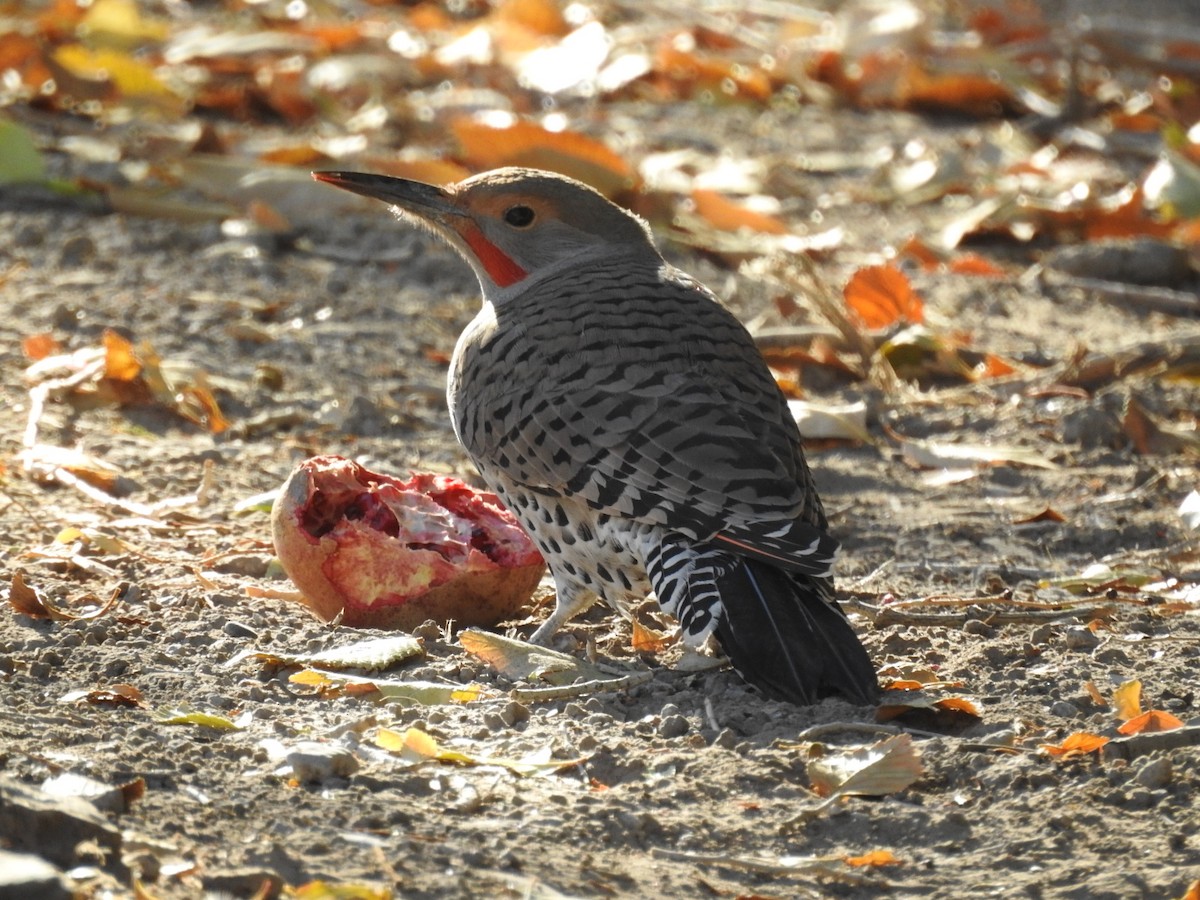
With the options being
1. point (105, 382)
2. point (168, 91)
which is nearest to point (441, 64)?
point (168, 91)

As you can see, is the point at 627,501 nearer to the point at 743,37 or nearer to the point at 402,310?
the point at 402,310

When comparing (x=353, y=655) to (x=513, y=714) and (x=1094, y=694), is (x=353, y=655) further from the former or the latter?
(x=1094, y=694)

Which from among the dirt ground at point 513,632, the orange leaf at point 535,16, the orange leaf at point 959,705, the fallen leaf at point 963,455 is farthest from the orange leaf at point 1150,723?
the orange leaf at point 535,16

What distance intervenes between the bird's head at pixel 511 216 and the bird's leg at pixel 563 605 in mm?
1097

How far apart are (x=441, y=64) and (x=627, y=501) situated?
603cm

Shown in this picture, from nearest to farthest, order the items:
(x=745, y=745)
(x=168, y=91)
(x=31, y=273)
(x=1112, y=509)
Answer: (x=745, y=745)
(x=1112, y=509)
(x=31, y=273)
(x=168, y=91)

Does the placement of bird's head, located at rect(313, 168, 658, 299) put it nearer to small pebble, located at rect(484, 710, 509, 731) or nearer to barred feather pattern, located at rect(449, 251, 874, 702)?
barred feather pattern, located at rect(449, 251, 874, 702)

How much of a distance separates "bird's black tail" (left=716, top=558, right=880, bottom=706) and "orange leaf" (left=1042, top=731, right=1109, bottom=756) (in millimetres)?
392

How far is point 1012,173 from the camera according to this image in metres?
8.70

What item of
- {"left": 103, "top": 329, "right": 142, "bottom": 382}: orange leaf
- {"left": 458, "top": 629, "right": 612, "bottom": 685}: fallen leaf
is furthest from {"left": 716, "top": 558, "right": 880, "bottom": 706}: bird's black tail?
{"left": 103, "top": 329, "right": 142, "bottom": 382}: orange leaf

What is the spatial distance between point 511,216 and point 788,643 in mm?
1898

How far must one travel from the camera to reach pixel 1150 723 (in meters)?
3.47

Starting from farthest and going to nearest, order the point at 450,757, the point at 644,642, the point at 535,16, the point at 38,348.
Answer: the point at 535,16, the point at 38,348, the point at 644,642, the point at 450,757

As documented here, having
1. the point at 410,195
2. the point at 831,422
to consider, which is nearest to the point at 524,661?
the point at 410,195
